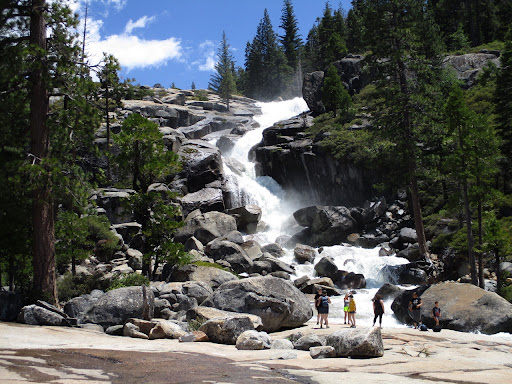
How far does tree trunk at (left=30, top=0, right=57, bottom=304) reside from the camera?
13.2m

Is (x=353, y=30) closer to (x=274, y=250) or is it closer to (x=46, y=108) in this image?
(x=274, y=250)

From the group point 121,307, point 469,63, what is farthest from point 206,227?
point 469,63

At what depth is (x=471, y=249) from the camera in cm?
2052

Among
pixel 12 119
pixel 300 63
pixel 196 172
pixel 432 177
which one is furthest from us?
pixel 300 63

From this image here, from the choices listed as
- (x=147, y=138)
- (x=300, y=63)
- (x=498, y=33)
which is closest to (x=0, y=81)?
→ (x=147, y=138)

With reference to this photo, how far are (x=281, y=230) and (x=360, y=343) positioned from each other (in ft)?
91.0

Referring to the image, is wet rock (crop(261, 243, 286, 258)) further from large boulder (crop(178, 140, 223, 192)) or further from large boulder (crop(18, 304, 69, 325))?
large boulder (crop(18, 304, 69, 325))

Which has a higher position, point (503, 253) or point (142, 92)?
point (142, 92)

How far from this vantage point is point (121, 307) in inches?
521

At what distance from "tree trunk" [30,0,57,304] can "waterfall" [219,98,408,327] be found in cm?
1168

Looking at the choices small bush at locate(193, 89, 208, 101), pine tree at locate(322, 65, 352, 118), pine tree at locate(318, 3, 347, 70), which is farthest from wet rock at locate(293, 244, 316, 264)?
small bush at locate(193, 89, 208, 101)

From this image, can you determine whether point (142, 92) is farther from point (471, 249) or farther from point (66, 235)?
point (471, 249)

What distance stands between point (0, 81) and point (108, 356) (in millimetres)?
9522

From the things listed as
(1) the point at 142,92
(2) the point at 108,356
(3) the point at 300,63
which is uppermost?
(3) the point at 300,63
